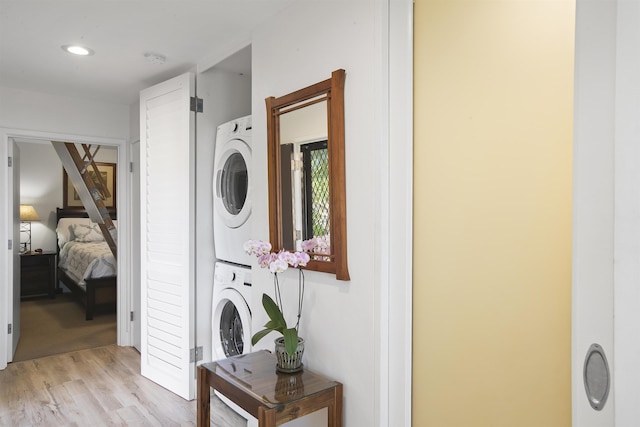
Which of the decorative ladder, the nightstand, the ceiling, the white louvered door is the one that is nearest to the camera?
the ceiling

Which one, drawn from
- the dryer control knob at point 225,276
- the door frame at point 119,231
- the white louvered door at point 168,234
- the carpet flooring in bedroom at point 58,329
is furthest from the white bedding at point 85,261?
the dryer control knob at point 225,276

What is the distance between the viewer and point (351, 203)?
169cm

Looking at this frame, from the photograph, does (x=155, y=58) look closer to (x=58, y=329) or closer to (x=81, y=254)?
(x=58, y=329)

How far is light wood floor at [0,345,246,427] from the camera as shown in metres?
2.57

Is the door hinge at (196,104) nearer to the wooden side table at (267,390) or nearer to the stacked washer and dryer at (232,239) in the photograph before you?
the stacked washer and dryer at (232,239)

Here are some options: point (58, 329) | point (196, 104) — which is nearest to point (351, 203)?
point (196, 104)

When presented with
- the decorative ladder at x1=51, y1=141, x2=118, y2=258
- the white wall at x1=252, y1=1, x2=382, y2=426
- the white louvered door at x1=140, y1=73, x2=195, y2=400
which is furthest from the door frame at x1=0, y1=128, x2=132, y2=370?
the white wall at x1=252, y1=1, x2=382, y2=426

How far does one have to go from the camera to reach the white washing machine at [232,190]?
2.59m

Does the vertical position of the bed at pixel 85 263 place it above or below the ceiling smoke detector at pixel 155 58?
below

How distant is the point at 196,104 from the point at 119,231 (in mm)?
1811

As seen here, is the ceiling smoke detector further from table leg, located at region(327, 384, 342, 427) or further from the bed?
the bed

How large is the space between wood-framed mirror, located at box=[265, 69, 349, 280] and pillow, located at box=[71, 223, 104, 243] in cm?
549

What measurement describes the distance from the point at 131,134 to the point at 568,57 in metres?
3.76

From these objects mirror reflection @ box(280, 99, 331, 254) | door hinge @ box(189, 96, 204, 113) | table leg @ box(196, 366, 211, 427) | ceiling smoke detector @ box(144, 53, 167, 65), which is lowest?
table leg @ box(196, 366, 211, 427)
